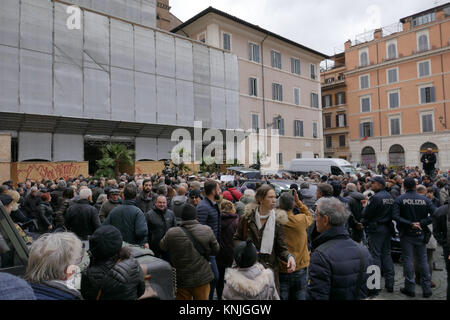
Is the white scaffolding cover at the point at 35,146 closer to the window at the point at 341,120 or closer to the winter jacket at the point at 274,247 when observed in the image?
the winter jacket at the point at 274,247

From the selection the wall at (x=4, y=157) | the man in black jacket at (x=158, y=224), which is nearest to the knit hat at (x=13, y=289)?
the man in black jacket at (x=158, y=224)

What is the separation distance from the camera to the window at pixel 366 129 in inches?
1607

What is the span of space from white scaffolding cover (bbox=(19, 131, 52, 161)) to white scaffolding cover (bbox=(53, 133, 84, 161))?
0.37 metres

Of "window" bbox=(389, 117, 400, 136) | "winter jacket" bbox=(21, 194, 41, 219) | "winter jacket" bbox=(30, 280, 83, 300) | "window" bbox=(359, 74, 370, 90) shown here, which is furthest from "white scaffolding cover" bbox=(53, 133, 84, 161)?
"window" bbox=(389, 117, 400, 136)

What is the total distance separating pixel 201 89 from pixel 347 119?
2712 cm

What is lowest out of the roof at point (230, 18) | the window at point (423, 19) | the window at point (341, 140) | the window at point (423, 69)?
the window at point (341, 140)

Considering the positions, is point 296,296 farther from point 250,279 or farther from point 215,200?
point 215,200

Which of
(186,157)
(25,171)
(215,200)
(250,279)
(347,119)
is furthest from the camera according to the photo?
(347,119)

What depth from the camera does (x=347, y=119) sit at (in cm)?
4369

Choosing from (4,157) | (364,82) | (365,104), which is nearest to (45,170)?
(4,157)

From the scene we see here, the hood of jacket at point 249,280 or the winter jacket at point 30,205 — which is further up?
the winter jacket at point 30,205

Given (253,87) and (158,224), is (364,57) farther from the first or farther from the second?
(158,224)

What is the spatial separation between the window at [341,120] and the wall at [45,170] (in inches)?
1485
